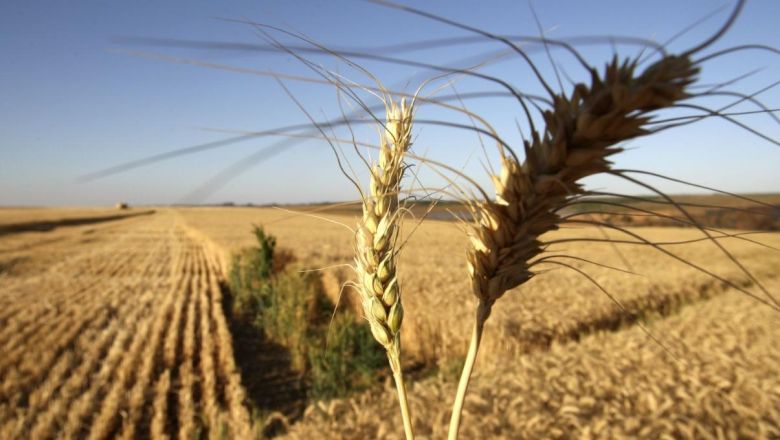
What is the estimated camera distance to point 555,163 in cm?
91

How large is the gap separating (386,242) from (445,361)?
271 inches

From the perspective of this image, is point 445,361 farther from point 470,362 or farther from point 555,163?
point 555,163

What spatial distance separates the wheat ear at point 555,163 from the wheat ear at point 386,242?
223 millimetres

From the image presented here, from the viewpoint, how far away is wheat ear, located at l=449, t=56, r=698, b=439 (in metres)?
0.77

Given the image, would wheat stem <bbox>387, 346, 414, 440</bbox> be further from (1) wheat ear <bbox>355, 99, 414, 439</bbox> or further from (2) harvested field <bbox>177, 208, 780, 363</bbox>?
(2) harvested field <bbox>177, 208, 780, 363</bbox>

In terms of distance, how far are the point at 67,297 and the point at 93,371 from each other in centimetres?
612

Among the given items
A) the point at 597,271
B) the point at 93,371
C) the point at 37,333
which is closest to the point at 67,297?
the point at 37,333

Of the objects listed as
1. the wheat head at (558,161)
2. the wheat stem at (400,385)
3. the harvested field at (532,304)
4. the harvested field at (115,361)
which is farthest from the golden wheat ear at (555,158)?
the harvested field at (115,361)

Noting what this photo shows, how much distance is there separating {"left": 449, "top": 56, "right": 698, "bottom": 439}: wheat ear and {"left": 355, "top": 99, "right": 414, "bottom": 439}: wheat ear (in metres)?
Answer: 0.22

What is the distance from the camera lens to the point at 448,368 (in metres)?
6.73

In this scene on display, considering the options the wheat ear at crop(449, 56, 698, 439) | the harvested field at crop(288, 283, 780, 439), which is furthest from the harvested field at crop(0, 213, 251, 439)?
the wheat ear at crop(449, 56, 698, 439)

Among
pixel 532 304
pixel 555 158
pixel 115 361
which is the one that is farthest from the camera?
pixel 532 304

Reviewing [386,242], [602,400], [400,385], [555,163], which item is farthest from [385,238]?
[602,400]

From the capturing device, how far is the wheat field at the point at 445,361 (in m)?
3.83
